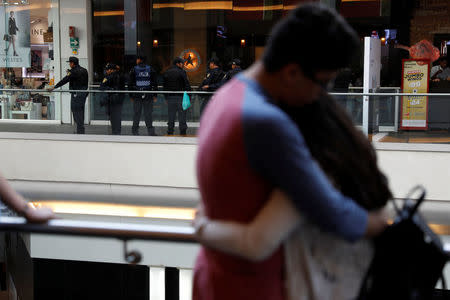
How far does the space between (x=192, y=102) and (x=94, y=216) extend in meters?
4.50

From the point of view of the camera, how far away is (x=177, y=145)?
1106 cm

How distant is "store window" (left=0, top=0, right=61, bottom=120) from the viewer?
1487 centimetres

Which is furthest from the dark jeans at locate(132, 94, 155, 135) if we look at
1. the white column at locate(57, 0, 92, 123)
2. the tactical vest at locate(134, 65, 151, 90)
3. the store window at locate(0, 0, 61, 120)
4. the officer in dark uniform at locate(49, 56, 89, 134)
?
the white column at locate(57, 0, 92, 123)

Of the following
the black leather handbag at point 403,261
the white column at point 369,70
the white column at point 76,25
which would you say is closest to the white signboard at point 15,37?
the white column at point 76,25

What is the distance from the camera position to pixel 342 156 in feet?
4.33

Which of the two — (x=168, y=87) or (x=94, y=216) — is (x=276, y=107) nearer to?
(x=168, y=87)

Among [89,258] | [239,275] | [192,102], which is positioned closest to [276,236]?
[239,275]

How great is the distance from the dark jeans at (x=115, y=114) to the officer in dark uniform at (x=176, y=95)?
906 mm

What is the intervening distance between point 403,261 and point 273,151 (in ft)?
1.27

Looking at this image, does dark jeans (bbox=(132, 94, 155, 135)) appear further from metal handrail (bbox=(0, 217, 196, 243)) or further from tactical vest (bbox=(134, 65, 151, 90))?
metal handrail (bbox=(0, 217, 196, 243))

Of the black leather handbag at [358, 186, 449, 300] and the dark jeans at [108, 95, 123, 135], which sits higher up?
the black leather handbag at [358, 186, 449, 300]

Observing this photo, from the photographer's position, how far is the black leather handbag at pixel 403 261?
1315mm

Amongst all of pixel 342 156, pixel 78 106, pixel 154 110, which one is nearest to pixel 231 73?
pixel 154 110

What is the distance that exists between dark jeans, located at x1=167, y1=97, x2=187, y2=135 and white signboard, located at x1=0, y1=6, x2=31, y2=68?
5932mm
